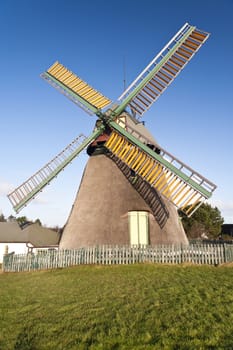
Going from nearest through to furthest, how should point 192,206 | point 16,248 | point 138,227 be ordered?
1. point 192,206
2. point 138,227
3. point 16,248

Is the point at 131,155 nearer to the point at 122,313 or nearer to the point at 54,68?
the point at 54,68

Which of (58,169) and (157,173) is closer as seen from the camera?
(157,173)

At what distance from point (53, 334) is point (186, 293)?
4056 mm

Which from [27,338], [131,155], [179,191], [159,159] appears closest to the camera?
[27,338]

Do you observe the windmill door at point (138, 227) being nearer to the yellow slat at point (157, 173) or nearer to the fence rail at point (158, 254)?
the fence rail at point (158, 254)

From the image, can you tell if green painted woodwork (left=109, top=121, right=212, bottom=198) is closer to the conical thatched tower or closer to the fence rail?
the conical thatched tower

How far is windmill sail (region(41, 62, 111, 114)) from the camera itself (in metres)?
15.0

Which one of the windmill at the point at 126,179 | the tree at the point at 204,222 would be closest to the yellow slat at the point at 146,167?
the windmill at the point at 126,179

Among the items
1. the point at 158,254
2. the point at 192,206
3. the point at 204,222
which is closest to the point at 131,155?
the point at 192,206

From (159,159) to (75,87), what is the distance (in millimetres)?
6881

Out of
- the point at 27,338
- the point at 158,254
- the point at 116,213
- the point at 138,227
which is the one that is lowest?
the point at 27,338

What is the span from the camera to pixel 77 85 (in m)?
15.9

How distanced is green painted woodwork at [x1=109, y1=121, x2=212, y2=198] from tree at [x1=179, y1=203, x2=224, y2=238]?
31.5 meters

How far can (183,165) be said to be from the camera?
484 inches
